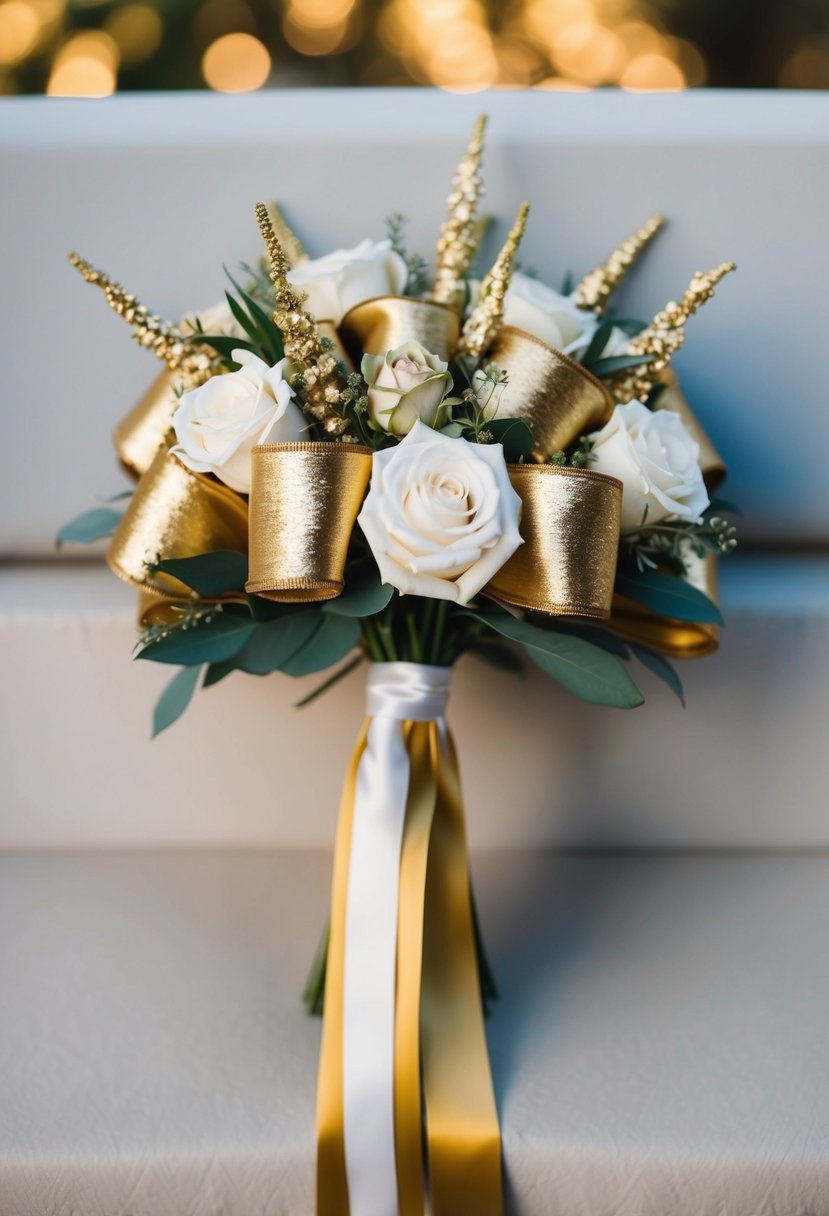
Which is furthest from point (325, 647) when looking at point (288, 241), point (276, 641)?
point (288, 241)

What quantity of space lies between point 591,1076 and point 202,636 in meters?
0.36

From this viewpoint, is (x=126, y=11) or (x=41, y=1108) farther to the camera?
(x=126, y=11)

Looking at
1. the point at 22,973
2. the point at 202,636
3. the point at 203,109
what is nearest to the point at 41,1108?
the point at 22,973

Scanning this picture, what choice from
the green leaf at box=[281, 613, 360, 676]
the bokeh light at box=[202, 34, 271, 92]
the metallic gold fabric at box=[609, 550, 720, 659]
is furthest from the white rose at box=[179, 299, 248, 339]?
the bokeh light at box=[202, 34, 271, 92]

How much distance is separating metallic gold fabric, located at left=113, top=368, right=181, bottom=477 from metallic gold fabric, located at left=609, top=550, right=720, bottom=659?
340 millimetres

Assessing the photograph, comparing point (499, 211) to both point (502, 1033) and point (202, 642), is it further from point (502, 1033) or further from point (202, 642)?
point (502, 1033)

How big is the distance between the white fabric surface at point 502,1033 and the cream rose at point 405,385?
40 cm

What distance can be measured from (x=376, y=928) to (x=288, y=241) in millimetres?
524

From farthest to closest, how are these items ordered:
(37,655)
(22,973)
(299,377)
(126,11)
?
1. (126,11)
2. (37,655)
3. (22,973)
4. (299,377)

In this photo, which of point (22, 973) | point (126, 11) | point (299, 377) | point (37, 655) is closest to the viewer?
point (299, 377)

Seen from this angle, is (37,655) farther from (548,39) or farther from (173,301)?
(548,39)

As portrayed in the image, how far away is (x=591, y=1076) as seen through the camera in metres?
0.60

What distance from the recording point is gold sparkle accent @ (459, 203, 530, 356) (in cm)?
57

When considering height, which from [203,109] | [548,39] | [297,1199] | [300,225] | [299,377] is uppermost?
[548,39]
